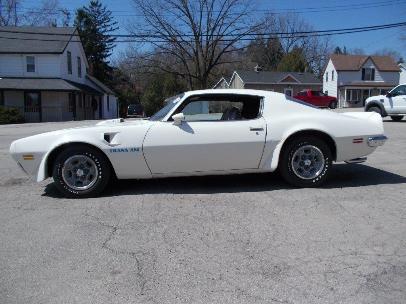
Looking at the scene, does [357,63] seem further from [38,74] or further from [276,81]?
[38,74]

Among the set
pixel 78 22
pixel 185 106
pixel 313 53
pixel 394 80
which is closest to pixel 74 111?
pixel 78 22

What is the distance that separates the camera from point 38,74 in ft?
120

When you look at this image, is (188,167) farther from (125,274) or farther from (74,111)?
(74,111)

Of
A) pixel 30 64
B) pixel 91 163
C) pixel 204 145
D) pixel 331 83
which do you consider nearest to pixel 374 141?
pixel 204 145

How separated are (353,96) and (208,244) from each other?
56.6 metres

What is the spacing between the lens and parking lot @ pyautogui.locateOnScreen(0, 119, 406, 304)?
332 centimetres

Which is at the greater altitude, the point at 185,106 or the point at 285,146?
the point at 185,106

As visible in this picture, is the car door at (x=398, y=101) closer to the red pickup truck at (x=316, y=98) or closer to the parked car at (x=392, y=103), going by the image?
the parked car at (x=392, y=103)

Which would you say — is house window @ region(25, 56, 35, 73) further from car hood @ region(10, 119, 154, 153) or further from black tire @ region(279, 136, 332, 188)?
black tire @ region(279, 136, 332, 188)

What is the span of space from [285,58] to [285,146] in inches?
2671

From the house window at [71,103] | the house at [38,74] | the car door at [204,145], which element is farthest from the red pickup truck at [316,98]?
the car door at [204,145]

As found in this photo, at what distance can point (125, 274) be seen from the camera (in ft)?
11.8

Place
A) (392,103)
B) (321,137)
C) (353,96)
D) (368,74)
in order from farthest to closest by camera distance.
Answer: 1. (368,74)
2. (353,96)
3. (392,103)
4. (321,137)

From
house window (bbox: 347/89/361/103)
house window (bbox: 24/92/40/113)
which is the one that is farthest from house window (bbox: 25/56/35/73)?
house window (bbox: 347/89/361/103)
